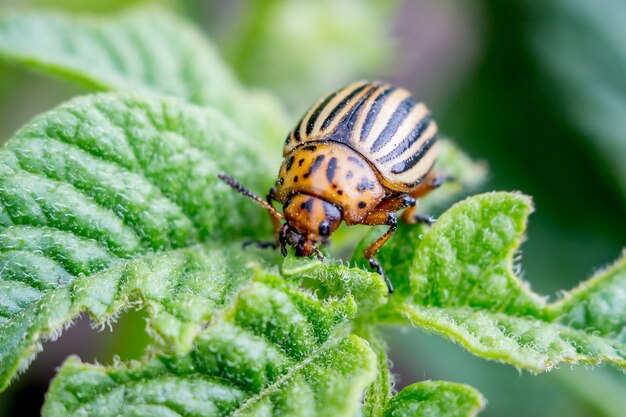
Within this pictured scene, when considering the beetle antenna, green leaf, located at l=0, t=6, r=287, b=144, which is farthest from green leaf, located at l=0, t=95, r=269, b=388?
green leaf, located at l=0, t=6, r=287, b=144

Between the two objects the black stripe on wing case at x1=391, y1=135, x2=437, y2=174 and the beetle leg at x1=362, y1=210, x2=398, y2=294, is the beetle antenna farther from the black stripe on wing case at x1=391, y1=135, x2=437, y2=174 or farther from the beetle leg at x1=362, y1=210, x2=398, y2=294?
the black stripe on wing case at x1=391, y1=135, x2=437, y2=174

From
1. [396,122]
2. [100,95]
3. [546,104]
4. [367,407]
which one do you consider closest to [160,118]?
[100,95]

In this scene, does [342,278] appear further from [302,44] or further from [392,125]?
[302,44]

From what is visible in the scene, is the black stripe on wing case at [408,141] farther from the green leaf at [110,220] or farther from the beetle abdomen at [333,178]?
the green leaf at [110,220]

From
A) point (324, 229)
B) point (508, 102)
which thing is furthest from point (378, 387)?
point (508, 102)

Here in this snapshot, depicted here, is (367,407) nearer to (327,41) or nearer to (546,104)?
(327,41)

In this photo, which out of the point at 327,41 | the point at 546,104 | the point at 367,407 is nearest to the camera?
the point at 367,407
